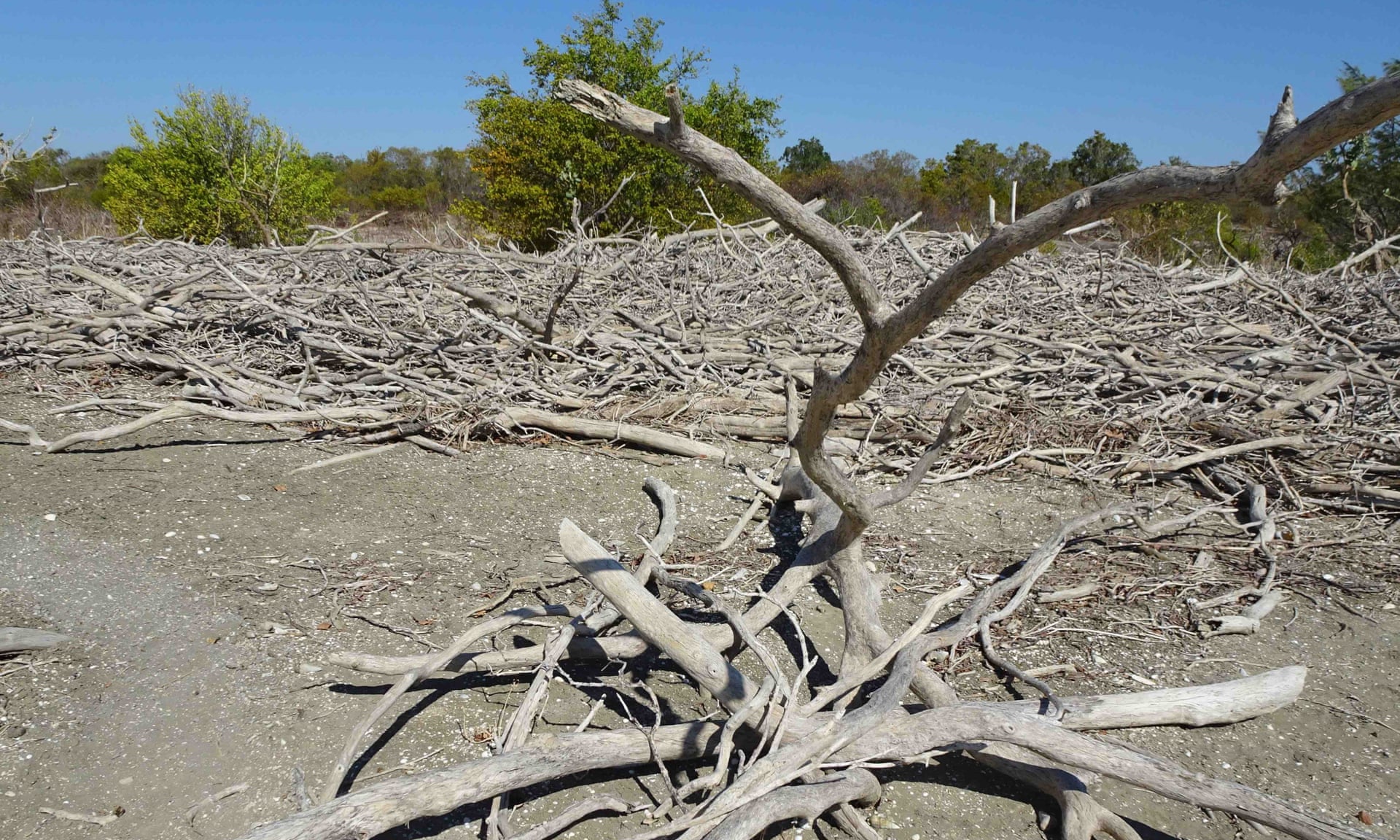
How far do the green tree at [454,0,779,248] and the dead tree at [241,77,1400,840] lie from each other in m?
9.37

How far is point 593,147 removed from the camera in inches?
436

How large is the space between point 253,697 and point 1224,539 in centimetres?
361

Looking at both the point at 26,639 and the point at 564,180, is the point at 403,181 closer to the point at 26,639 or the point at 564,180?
the point at 564,180

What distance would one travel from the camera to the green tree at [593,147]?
11359 millimetres

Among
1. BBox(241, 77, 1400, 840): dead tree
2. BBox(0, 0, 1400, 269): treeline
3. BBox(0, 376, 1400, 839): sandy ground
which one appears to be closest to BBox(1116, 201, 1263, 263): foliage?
BBox(0, 0, 1400, 269): treeline

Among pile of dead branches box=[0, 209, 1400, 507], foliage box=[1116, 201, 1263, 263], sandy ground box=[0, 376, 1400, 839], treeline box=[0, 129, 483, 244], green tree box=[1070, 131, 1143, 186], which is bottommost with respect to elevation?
sandy ground box=[0, 376, 1400, 839]

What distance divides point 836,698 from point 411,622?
1430mm

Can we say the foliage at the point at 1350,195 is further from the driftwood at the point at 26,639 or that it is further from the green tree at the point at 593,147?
the driftwood at the point at 26,639

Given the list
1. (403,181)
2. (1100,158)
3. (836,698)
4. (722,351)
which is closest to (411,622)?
(836,698)

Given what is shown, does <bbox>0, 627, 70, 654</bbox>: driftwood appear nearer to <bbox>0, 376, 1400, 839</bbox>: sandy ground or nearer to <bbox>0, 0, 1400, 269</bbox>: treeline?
<bbox>0, 376, 1400, 839</bbox>: sandy ground

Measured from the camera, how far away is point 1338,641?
2.82 metres

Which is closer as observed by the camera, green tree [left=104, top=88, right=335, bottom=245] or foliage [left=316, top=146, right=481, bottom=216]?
green tree [left=104, top=88, right=335, bottom=245]

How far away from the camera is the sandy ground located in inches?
79.9

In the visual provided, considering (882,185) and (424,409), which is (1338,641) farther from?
(882,185)
